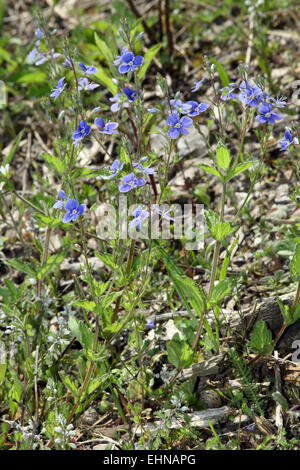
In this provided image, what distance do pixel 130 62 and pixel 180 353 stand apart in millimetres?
1540

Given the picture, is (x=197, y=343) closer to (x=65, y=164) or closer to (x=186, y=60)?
(x=65, y=164)

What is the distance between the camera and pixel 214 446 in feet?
8.16

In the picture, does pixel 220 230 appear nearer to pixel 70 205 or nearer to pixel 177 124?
pixel 177 124

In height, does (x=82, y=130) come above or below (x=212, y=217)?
above

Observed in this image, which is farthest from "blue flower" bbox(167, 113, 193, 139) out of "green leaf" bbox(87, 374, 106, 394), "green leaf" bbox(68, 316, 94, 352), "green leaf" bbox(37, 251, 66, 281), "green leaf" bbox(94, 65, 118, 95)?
"green leaf" bbox(94, 65, 118, 95)

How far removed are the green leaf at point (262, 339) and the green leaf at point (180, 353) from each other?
13.9 inches

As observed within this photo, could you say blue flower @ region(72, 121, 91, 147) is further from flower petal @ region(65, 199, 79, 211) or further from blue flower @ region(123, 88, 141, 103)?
blue flower @ region(123, 88, 141, 103)

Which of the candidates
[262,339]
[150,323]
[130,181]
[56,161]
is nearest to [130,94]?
[56,161]

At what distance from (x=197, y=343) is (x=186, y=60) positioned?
123 inches

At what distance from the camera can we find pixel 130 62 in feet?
8.62

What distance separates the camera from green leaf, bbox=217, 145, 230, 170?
2.45 metres

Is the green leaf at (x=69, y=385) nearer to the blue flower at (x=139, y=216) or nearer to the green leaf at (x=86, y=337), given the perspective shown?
the green leaf at (x=86, y=337)

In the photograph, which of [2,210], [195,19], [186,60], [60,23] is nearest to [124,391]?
[2,210]

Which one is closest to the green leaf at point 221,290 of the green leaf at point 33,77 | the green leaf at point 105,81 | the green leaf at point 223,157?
the green leaf at point 223,157
